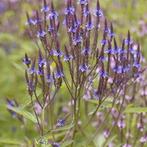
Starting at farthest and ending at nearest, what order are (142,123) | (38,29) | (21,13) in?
(21,13) → (142,123) → (38,29)

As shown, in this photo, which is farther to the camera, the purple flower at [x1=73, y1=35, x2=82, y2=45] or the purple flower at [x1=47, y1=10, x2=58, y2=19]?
the purple flower at [x1=47, y1=10, x2=58, y2=19]

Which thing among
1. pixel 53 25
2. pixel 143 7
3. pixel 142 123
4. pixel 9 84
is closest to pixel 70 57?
pixel 53 25

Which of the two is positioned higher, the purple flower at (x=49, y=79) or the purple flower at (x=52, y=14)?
the purple flower at (x=52, y=14)

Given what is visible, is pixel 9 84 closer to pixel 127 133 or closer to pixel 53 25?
pixel 127 133

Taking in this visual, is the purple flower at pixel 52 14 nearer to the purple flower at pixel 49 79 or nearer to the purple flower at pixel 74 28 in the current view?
the purple flower at pixel 74 28

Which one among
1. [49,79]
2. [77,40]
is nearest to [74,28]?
[77,40]

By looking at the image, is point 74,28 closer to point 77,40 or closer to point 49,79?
point 77,40

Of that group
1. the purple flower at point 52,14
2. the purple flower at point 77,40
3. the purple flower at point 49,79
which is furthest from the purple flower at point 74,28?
the purple flower at point 49,79

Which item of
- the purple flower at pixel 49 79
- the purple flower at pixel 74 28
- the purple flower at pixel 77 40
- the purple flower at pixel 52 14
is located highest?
the purple flower at pixel 52 14

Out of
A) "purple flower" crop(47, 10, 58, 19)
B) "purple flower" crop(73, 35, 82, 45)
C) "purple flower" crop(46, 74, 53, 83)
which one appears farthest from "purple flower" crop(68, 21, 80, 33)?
"purple flower" crop(46, 74, 53, 83)

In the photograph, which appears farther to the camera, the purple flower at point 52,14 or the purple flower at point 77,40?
the purple flower at point 52,14

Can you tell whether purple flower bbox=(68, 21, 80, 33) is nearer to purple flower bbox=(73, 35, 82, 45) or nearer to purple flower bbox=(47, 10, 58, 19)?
purple flower bbox=(73, 35, 82, 45)
